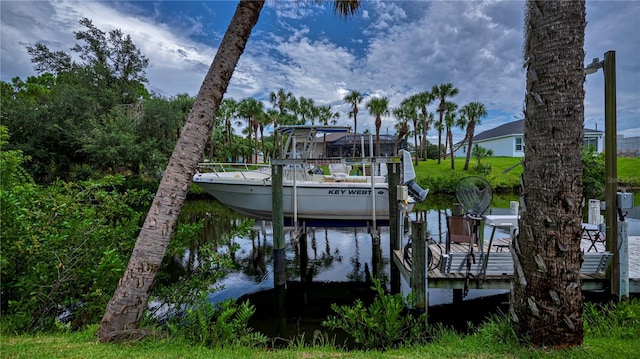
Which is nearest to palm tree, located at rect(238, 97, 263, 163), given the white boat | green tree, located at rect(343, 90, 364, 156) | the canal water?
green tree, located at rect(343, 90, 364, 156)

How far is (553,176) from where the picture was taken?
2441mm

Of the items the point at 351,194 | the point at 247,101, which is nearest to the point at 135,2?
the point at 351,194

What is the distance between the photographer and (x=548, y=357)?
2395mm

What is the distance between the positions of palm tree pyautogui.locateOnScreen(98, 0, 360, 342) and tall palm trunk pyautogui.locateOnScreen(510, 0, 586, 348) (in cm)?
313

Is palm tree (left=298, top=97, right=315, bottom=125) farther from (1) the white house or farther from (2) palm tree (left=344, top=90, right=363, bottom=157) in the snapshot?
(1) the white house

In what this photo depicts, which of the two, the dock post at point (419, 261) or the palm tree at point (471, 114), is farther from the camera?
the palm tree at point (471, 114)

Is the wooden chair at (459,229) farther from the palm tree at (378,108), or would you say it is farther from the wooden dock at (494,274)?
the palm tree at (378,108)

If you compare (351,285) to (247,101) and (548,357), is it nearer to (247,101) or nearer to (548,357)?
(548,357)

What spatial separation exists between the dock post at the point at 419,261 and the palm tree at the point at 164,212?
316cm

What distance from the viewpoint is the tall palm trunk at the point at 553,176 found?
2.41 meters

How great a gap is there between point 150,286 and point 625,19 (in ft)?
23.6

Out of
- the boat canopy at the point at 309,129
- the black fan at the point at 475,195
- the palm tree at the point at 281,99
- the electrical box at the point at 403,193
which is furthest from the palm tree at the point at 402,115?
the black fan at the point at 475,195

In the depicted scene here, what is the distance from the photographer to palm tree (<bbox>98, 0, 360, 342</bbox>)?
10.6 feet

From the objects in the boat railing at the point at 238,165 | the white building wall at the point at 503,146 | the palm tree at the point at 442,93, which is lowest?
the boat railing at the point at 238,165
